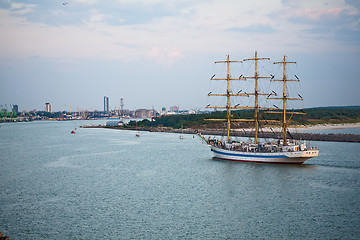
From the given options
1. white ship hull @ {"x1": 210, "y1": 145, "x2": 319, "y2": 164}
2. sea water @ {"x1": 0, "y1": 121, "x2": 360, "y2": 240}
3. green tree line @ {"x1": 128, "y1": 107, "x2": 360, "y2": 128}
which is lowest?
sea water @ {"x1": 0, "y1": 121, "x2": 360, "y2": 240}

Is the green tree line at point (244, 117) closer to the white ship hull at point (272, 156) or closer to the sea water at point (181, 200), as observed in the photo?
the white ship hull at point (272, 156)

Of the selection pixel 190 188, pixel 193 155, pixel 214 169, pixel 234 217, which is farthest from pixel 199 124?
pixel 234 217

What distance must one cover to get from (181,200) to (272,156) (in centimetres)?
2563

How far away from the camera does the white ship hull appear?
5372 centimetres

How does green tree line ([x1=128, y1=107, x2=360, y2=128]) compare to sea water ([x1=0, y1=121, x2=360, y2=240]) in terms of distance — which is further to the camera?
green tree line ([x1=128, y1=107, x2=360, y2=128])

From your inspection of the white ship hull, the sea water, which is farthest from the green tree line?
the sea water

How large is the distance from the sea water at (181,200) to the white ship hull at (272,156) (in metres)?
1.47

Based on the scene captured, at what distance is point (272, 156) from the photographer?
55.5 meters

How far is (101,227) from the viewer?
27.4m

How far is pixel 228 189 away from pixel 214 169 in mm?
13413

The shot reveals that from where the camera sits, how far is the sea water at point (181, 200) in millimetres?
26656

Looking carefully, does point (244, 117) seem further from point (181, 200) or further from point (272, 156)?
point (181, 200)

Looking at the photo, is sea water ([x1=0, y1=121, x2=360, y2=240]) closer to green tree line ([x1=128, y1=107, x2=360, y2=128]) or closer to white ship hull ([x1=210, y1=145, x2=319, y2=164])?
white ship hull ([x1=210, y1=145, x2=319, y2=164])

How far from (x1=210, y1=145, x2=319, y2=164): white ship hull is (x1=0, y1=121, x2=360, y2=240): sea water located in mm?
1469
